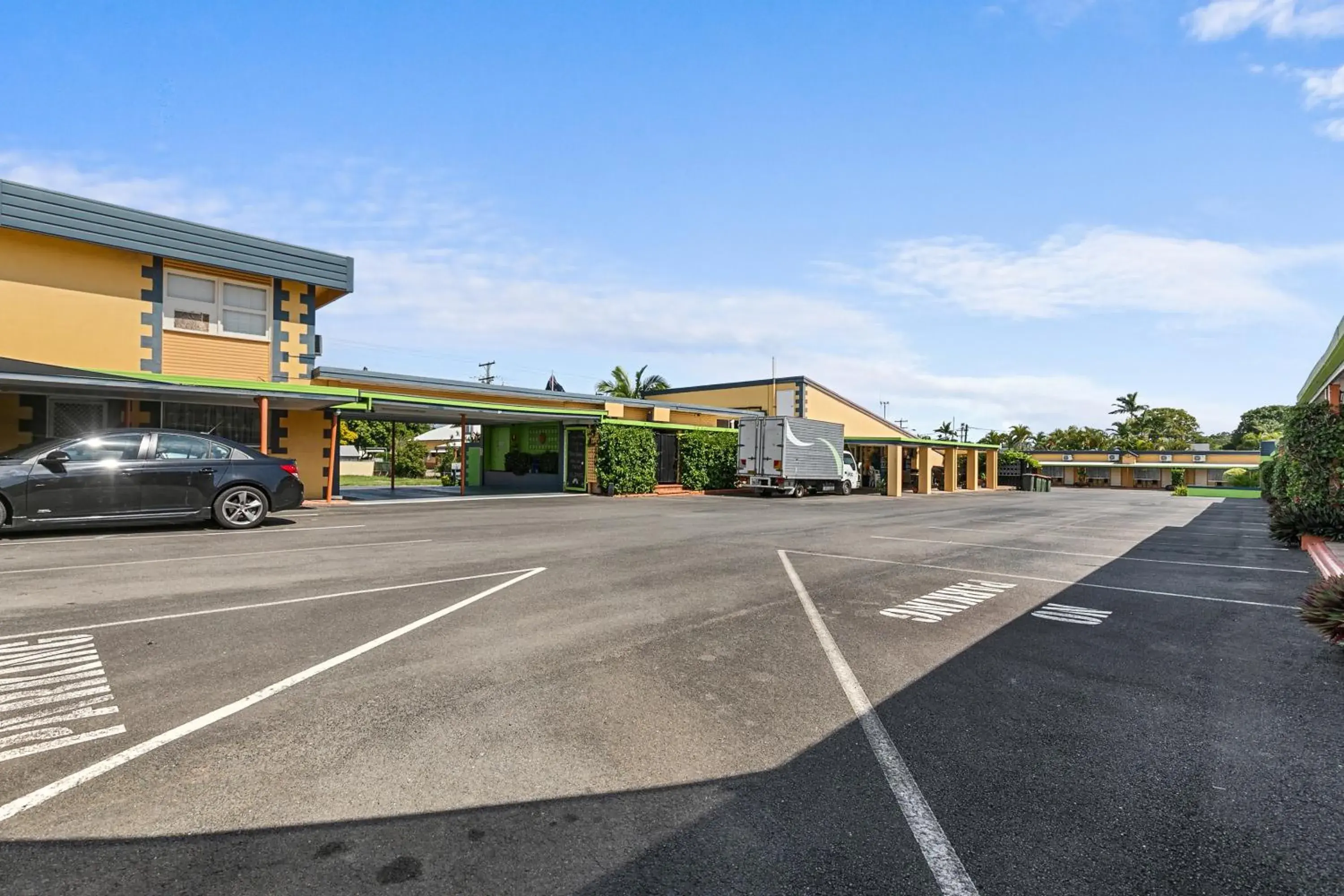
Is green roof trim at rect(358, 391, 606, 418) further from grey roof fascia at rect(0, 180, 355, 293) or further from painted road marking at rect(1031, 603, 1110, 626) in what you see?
painted road marking at rect(1031, 603, 1110, 626)

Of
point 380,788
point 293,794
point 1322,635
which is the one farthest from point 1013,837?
point 1322,635

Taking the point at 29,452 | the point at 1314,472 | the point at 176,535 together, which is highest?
the point at 29,452

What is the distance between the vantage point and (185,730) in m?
3.55

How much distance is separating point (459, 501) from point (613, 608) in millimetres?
14960

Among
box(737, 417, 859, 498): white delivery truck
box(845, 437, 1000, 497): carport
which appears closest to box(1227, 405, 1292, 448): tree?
box(845, 437, 1000, 497): carport

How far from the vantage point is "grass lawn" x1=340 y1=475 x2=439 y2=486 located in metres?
32.8

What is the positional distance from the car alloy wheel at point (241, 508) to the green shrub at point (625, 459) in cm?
1391

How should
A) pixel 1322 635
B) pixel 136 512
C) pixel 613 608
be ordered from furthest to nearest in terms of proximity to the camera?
pixel 136 512
pixel 613 608
pixel 1322 635

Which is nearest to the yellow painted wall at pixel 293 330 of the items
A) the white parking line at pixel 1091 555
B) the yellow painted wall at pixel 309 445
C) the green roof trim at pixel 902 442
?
the yellow painted wall at pixel 309 445

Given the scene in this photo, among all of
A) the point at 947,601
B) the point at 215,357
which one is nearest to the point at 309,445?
the point at 215,357

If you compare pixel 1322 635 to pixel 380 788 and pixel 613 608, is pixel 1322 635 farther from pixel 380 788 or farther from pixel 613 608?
pixel 380 788

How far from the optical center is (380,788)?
118 inches

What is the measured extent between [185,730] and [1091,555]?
12.2 meters

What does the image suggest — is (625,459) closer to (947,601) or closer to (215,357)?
(215,357)
